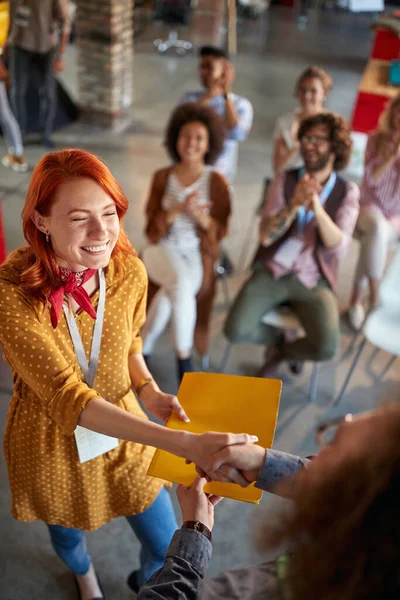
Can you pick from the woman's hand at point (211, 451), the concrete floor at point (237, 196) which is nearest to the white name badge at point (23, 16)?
the concrete floor at point (237, 196)

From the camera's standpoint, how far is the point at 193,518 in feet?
4.49

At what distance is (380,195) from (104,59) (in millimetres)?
3390

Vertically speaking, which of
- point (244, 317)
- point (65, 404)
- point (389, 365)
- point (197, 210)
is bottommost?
point (389, 365)

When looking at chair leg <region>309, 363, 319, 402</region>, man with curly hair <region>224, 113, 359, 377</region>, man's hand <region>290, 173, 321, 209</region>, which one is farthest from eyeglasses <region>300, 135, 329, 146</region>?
chair leg <region>309, 363, 319, 402</region>

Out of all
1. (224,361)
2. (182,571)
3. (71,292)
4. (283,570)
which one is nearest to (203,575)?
(182,571)

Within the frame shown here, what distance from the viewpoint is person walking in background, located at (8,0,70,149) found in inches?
197

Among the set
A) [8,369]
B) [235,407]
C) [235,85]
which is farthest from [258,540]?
[235,85]

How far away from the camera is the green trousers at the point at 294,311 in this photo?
9.62 feet

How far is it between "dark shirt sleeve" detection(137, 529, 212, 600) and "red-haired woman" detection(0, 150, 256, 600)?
0.16m

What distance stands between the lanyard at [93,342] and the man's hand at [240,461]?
45 centimetres

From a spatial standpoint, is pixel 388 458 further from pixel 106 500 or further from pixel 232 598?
pixel 106 500

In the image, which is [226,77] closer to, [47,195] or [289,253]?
[289,253]

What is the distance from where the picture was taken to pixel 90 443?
5.44 feet

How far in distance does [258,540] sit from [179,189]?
97.7 inches
